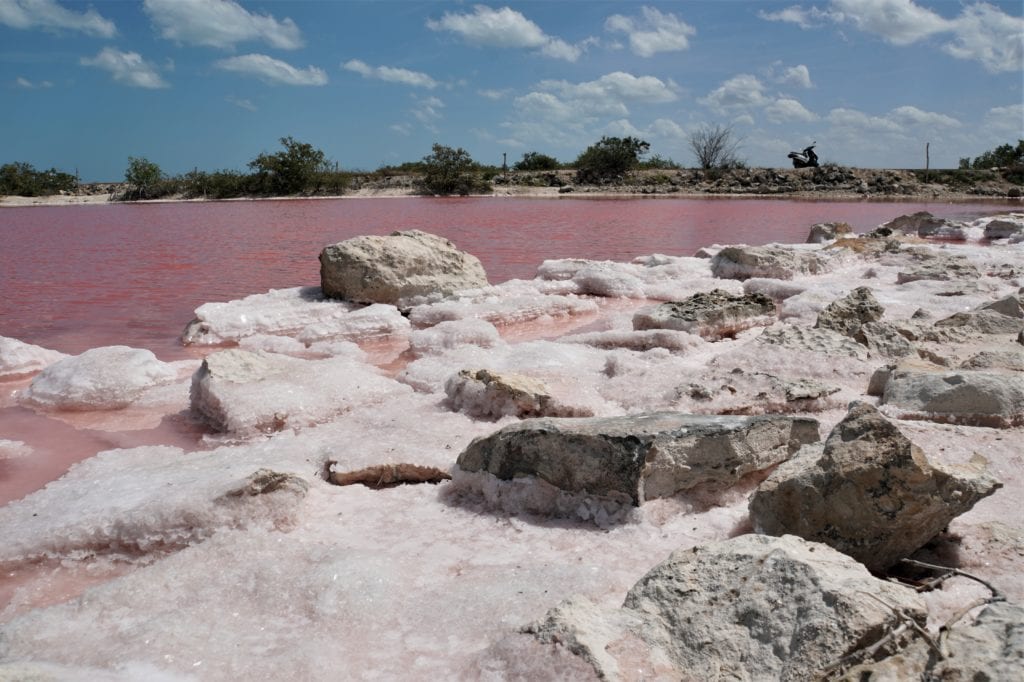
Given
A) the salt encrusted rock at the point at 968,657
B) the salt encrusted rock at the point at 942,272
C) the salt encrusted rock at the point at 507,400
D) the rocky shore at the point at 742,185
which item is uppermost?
the rocky shore at the point at 742,185

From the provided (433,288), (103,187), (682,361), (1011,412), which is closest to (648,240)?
(433,288)

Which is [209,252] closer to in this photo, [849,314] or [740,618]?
[849,314]

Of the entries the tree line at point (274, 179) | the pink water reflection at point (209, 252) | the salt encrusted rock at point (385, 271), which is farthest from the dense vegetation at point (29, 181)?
the salt encrusted rock at point (385, 271)

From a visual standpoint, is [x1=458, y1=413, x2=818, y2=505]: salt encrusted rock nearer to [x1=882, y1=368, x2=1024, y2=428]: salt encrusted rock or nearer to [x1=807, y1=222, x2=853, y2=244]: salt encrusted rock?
[x1=882, y1=368, x2=1024, y2=428]: salt encrusted rock

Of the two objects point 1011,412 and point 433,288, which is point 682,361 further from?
point 433,288

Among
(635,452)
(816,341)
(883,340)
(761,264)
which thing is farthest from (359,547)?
(761,264)

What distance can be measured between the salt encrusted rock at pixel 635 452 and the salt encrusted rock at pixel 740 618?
573 mm

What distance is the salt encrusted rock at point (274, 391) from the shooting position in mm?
3107

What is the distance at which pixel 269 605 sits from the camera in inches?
68.6

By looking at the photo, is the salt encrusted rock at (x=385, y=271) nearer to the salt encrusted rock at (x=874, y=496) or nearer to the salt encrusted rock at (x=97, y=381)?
the salt encrusted rock at (x=97, y=381)

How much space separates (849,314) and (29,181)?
4410 cm

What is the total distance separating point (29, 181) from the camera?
38062 millimetres

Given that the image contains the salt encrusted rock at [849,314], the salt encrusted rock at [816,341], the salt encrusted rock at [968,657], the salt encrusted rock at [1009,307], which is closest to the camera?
the salt encrusted rock at [968,657]

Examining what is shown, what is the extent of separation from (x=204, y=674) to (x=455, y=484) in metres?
1.01
